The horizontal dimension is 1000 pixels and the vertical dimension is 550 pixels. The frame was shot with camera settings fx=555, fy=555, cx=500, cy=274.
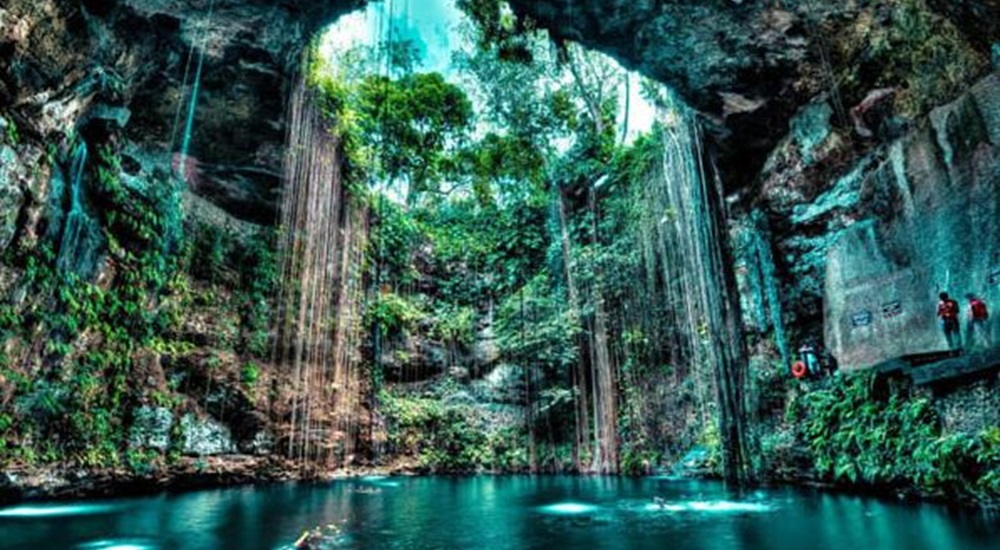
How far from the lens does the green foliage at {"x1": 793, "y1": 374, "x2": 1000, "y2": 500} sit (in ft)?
16.8

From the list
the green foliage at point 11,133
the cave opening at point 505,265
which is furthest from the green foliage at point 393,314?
the green foliage at point 11,133

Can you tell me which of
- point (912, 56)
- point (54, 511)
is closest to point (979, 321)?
point (912, 56)

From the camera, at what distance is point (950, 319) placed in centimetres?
579

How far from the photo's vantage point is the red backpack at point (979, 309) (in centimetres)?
544

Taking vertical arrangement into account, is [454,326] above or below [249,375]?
above

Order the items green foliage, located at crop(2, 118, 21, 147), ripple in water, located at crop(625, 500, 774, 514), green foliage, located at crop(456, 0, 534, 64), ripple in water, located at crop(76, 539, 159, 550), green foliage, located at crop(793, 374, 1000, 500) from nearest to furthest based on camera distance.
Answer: ripple in water, located at crop(76, 539, 159, 550) → green foliage, located at crop(793, 374, 1000, 500) → ripple in water, located at crop(625, 500, 774, 514) → green foliage, located at crop(2, 118, 21, 147) → green foliage, located at crop(456, 0, 534, 64)

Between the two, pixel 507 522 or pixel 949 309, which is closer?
pixel 507 522

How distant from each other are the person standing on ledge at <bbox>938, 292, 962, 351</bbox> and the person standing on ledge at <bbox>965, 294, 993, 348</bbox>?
5.7 inches

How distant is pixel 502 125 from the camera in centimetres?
1609

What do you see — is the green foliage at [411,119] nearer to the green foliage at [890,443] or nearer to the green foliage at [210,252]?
the green foliage at [210,252]

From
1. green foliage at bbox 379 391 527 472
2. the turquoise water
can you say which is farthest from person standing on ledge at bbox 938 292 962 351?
green foliage at bbox 379 391 527 472

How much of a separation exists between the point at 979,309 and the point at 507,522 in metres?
5.06

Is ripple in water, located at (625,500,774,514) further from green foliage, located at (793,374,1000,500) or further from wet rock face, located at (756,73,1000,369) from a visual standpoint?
wet rock face, located at (756,73,1000,369)

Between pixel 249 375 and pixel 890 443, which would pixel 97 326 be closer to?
pixel 249 375
